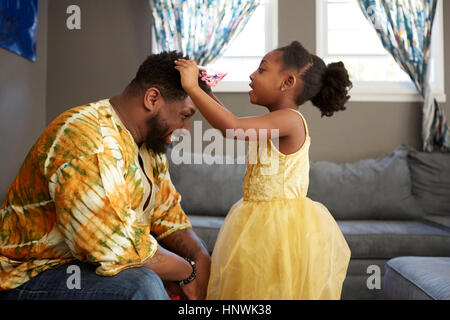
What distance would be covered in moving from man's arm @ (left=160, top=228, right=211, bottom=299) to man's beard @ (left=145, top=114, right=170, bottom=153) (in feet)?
1.07

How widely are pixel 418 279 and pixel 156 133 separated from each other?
1.13 m

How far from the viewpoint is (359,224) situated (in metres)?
2.71

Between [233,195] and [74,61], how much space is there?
1.97 metres

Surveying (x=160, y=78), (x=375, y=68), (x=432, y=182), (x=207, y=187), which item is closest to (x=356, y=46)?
(x=375, y=68)

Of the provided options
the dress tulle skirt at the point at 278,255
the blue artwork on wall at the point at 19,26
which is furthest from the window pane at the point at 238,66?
the dress tulle skirt at the point at 278,255

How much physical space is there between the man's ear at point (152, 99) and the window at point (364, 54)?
8.68 ft

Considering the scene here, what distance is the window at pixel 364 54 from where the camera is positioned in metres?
3.55

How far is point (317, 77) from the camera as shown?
1.78 meters
